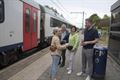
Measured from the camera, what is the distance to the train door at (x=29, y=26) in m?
13.5

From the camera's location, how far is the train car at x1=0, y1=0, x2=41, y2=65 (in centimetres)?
1010

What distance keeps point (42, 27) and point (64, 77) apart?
11130mm

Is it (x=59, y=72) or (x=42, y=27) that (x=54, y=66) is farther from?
(x=42, y=27)

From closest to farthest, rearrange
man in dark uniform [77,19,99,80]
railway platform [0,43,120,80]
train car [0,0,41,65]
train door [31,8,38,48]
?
man in dark uniform [77,19,99,80], railway platform [0,43,120,80], train car [0,0,41,65], train door [31,8,38,48]

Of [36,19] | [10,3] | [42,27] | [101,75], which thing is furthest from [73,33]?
[42,27]

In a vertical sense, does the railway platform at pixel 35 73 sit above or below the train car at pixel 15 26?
below

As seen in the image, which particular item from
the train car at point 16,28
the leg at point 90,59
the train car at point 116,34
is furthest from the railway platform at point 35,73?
the train car at point 116,34

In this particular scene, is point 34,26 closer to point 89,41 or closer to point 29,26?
point 29,26

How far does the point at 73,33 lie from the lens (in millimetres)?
10156

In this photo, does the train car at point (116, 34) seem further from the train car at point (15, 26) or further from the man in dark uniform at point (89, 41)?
the train car at point (15, 26)

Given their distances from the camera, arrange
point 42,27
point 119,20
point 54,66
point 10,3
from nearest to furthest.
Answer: point 54,66 < point 10,3 < point 119,20 < point 42,27

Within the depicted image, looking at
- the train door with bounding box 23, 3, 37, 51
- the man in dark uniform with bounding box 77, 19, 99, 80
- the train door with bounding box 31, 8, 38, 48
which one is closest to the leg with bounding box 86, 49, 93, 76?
the man in dark uniform with bounding box 77, 19, 99, 80

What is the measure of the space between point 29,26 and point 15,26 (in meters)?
2.87

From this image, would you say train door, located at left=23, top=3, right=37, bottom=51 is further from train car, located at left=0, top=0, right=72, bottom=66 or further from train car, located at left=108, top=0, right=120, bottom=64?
train car, located at left=108, top=0, right=120, bottom=64
